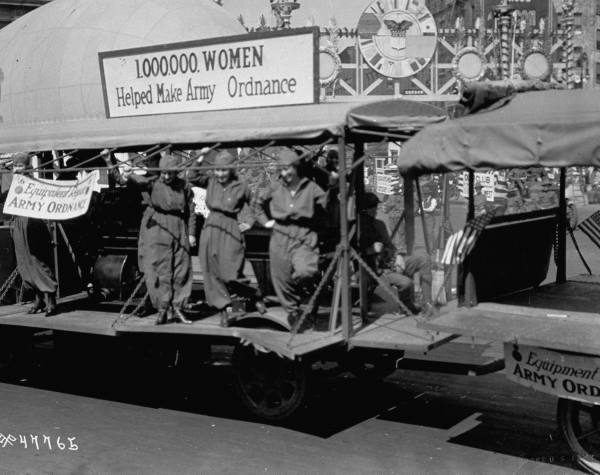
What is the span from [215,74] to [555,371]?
444 centimetres

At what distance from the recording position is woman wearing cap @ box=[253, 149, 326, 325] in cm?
723

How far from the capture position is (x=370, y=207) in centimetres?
782

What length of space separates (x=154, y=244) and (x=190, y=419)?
169 cm

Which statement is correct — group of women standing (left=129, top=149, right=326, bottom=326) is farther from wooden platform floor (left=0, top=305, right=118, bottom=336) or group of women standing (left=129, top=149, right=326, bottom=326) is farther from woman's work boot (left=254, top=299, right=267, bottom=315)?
wooden platform floor (left=0, top=305, right=118, bottom=336)

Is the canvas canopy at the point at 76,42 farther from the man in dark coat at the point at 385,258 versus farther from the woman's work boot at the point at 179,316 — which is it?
the man in dark coat at the point at 385,258

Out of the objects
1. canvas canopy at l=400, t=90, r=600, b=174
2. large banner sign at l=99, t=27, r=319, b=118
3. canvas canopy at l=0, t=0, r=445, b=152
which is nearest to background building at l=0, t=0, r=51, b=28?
canvas canopy at l=0, t=0, r=445, b=152

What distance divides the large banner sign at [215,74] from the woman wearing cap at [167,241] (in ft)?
2.84

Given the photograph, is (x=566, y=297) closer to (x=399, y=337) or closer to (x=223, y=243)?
(x=399, y=337)

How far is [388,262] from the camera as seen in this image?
7.98 meters

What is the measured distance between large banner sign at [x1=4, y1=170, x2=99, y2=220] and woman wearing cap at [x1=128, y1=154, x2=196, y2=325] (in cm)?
50

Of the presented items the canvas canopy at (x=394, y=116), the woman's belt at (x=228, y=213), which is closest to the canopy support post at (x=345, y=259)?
the canvas canopy at (x=394, y=116)

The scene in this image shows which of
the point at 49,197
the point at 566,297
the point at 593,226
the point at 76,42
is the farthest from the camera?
the point at 76,42

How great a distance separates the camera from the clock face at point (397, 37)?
3331 centimetres

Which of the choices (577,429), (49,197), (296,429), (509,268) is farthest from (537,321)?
(49,197)
